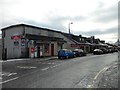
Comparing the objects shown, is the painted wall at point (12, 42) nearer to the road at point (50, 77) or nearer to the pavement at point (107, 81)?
the road at point (50, 77)

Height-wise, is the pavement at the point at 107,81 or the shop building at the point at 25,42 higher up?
the shop building at the point at 25,42

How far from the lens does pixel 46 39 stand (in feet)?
158

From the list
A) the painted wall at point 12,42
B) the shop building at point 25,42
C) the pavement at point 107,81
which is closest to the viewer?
the pavement at point 107,81

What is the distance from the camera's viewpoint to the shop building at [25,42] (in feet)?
140

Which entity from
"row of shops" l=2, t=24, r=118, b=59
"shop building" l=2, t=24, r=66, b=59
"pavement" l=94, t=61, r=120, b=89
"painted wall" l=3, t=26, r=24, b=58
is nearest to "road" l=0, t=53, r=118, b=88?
"pavement" l=94, t=61, r=120, b=89

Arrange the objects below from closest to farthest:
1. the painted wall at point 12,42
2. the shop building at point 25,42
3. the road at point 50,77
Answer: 1. the road at point 50,77
2. the shop building at point 25,42
3. the painted wall at point 12,42

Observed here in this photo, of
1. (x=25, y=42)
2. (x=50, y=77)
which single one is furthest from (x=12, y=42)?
(x=50, y=77)

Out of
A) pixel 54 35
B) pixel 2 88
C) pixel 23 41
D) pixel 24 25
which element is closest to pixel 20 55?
pixel 23 41

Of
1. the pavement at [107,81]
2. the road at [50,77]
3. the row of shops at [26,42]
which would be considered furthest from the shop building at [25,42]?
the pavement at [107,81]

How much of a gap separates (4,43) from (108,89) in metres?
39.3

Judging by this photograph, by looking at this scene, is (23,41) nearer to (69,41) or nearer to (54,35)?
(54,35)

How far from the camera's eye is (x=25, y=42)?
4228 centimetres

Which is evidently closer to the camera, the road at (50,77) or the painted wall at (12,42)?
the road at (50,77)

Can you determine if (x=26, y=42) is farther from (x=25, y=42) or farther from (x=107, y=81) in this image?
(x=107, y=81)
